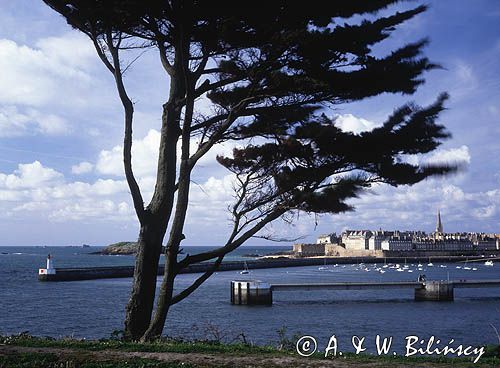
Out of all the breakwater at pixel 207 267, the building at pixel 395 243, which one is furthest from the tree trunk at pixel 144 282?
the building at pixel 395 243

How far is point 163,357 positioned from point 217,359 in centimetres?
62

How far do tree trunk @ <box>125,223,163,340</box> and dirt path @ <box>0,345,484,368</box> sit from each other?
6.09ft

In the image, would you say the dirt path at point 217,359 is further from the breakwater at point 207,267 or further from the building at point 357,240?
the building at point 357,240

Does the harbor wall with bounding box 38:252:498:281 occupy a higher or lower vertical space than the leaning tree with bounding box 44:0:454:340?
lower

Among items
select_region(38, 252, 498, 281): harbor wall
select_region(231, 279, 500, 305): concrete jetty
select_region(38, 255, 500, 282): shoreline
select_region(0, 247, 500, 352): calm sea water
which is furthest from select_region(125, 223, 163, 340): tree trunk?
select_region(231, 279, 500, 305): concrete jetty

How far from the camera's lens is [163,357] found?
666 centimetres

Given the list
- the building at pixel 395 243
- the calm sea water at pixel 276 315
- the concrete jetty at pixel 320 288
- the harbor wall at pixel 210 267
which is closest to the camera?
the calm sea water at pixel 276 315

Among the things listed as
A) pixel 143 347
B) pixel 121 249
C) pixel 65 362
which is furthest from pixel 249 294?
pixel 121 249

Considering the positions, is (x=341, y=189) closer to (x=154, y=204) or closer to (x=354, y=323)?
(x=154, y=204)

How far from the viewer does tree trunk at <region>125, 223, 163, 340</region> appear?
882 centimetres

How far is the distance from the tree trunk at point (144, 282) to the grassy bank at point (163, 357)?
125 centimetres

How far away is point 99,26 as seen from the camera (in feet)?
28.6

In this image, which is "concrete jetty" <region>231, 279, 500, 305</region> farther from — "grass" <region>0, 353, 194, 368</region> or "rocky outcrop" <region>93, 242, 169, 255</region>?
"rocky outcrop" <region>93, 242, 169, 255</region>

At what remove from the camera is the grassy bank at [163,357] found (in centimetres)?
630
